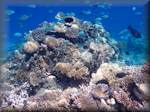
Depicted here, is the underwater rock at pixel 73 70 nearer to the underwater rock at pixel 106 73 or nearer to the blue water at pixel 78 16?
the underwater rock at pixel 106 73

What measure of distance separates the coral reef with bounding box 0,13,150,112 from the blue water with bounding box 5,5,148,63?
7.92 ft

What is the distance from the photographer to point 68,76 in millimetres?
7309

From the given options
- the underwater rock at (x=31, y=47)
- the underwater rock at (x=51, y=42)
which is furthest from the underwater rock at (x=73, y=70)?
the underwater rock at (x=31, y=47)


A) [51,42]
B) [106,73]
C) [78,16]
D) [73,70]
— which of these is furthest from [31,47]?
[78,16]

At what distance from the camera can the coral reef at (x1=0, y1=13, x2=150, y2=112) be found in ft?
20.7

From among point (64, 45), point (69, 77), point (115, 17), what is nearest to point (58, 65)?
point (69, 77)

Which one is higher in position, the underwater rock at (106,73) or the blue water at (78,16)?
the blue water at (78,16)

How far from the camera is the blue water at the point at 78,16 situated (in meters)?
16.5

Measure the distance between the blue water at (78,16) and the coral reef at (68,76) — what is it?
242cm

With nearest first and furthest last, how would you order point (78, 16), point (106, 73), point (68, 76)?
point (68, 76) → point (106, 73) → point (78, 16)

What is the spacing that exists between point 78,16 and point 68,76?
46.0ft

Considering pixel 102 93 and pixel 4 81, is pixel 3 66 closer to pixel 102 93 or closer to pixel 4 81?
pixel 4 81

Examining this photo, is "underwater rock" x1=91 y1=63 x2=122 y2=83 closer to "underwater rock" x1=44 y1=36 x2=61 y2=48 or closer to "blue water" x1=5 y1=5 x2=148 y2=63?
"underwater rock" x1=44 y1=36 x2=61 y2=48

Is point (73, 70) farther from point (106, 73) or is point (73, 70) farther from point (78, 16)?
point (78, 16)
